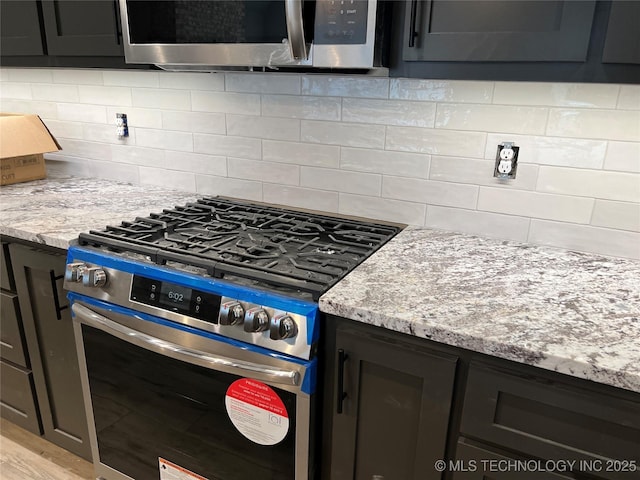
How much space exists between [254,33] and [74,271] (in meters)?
0.88

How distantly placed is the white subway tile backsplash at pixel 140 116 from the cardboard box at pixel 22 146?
307 millimetres

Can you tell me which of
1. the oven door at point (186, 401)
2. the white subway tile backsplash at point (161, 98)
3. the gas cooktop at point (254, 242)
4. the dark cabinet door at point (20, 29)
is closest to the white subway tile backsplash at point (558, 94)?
the gas cooktop at point (254, 242)

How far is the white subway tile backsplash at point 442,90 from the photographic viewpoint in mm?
1481

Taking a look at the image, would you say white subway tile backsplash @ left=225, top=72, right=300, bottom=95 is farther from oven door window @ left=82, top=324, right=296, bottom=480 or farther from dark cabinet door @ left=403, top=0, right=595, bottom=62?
oven door window @ left=82, top=324, right=296, bottom=480

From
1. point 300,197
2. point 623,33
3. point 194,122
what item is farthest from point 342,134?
point 623,33

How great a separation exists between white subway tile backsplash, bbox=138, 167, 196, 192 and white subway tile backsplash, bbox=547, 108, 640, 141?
1421 millimetres

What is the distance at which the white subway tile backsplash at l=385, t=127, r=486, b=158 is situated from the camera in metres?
1.54

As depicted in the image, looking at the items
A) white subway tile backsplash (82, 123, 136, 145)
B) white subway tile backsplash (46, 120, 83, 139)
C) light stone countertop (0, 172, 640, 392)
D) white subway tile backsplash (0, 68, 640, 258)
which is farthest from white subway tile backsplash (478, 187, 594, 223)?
white subway tile backsplash (46, 120, 83, 139)

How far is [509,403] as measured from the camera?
3.31ft

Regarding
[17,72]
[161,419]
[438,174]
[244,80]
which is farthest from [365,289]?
[17,72]

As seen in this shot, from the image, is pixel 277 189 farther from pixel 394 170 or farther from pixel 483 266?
pixel 483 266

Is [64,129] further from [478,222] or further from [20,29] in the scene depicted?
[478,222]

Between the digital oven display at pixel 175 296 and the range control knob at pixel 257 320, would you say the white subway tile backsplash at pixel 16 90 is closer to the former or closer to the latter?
the digital oven display at pixel 175 296

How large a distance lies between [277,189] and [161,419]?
0.93 m
